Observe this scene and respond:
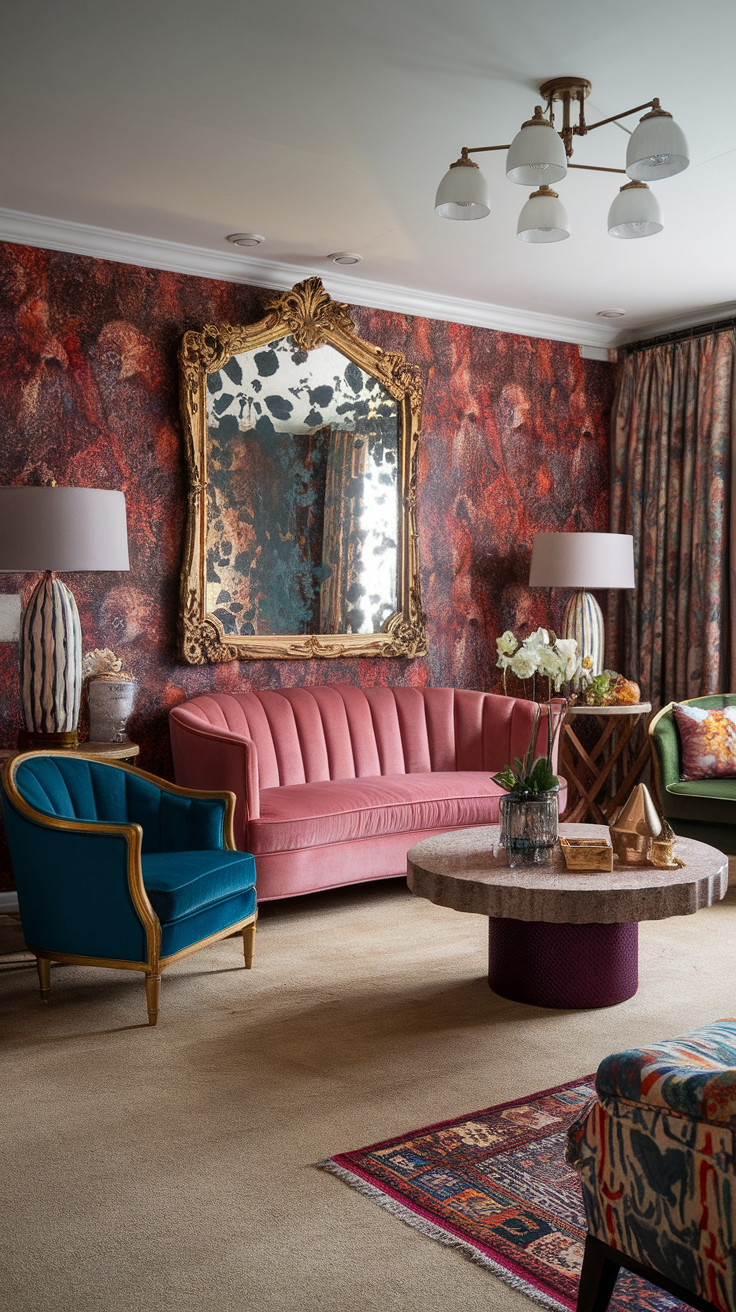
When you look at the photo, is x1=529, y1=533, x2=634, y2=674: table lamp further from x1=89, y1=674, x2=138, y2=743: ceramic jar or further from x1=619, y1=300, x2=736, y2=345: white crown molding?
x1=89, y1=674, x2=138, y2=743: ceramic jar

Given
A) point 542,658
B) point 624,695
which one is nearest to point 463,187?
point 542,658

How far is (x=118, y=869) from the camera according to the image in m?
3.29

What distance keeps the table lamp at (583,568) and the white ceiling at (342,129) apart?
133 centimetres

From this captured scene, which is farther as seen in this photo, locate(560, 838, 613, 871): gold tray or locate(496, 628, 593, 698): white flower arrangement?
locate(496, 628, 593, 698): white flower arrangement

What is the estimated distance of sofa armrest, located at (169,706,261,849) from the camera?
14.2 ft

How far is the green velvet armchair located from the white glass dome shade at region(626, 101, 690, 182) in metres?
2.83

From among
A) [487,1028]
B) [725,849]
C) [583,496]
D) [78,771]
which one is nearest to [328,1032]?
[487,1028]

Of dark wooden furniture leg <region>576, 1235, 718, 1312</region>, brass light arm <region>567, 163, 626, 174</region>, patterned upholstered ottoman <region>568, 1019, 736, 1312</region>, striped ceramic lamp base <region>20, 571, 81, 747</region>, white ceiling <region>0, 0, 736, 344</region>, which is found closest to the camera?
patterned upholstered ottoman <region>568, 1019, 736, 1312</region>

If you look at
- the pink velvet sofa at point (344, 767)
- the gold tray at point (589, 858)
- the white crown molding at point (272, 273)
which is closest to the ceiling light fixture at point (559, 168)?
the white crown molding at point (272, 273)

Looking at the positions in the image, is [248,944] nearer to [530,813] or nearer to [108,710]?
[530,813]

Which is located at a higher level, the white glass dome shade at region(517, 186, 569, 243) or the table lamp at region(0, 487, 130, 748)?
the white glass dome shade at region(517, 186, 569, 243)

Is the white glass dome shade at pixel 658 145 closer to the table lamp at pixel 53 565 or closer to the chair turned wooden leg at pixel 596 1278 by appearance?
the table lamp at pixel 53 565

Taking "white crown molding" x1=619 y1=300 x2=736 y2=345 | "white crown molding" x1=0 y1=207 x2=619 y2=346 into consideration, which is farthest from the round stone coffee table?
"white crown molding" x1=619 y1=300 x2=736 y2=345

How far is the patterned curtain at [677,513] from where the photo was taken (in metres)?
6.10
